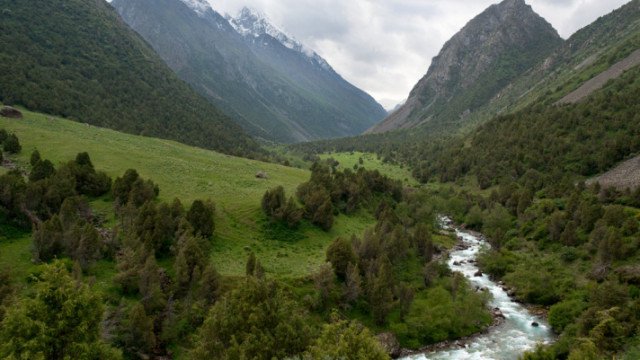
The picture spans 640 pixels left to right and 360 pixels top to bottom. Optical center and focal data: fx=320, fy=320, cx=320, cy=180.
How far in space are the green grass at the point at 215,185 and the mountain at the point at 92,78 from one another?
36578mm

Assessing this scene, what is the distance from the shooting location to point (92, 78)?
455 ft

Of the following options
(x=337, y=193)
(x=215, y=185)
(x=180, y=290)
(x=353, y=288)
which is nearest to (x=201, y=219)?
(x=180, y=290)

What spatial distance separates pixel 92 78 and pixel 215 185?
118 m

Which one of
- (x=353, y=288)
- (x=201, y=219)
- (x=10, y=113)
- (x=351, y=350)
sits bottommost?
(x=10, y=113)

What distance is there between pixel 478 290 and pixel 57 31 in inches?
7741

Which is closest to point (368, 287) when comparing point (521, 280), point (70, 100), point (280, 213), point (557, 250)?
point (280, 213)

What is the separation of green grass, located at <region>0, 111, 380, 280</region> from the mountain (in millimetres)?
36578

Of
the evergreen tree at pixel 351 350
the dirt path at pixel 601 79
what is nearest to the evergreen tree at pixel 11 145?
the evergreen tree at pixel 351 350

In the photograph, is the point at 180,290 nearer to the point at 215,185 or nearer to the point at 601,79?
the point at 215,185

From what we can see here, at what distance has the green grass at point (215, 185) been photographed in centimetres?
→ 4628

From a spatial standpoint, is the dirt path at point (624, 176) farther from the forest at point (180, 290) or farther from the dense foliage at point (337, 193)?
the dense foliage at point (337, 193)

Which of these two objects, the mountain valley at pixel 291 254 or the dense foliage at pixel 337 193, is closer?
the mountain valley at pixel 291 254

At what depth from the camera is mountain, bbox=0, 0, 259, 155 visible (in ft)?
346

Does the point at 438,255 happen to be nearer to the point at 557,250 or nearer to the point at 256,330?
the point at 557,250
